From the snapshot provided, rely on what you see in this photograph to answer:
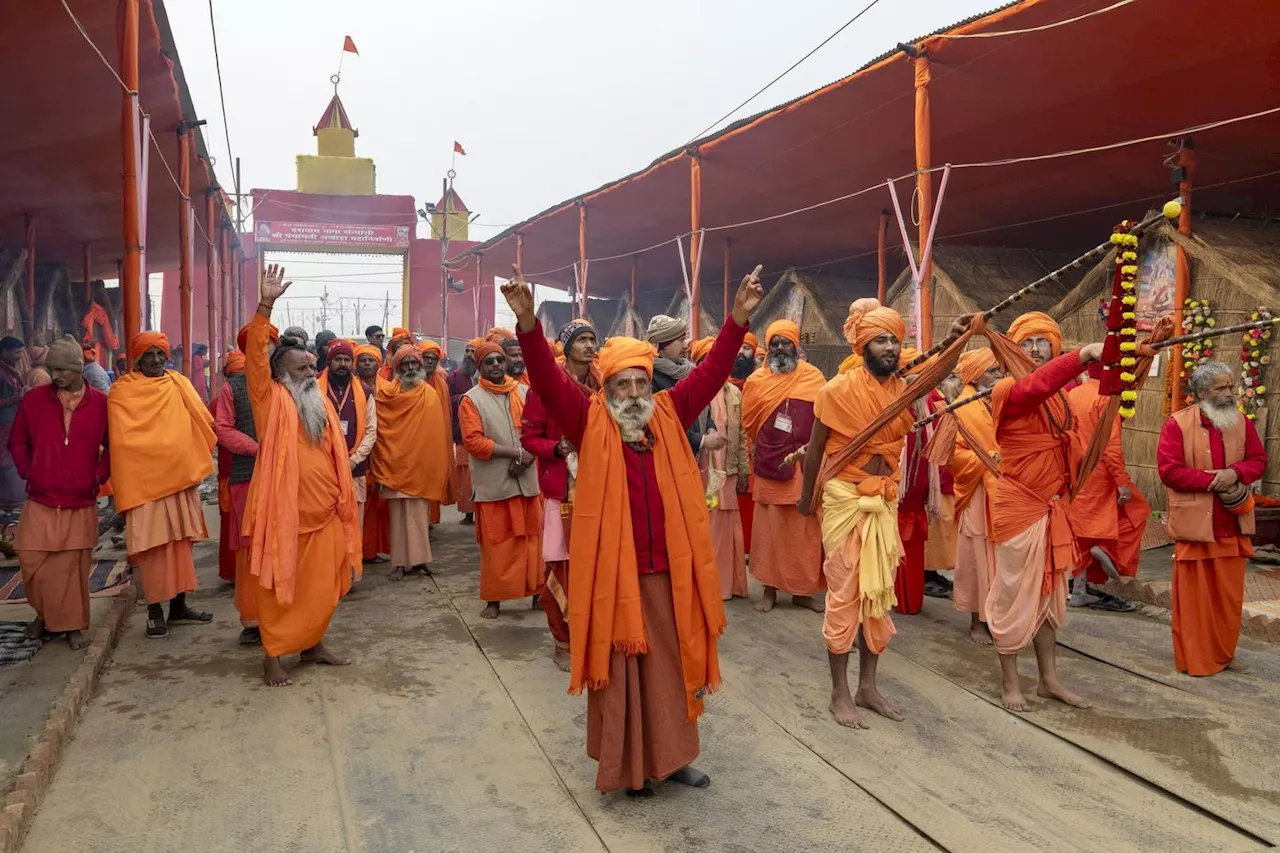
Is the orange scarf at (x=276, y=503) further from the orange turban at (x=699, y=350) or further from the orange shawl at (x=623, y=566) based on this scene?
the orange turban at (x=699, y=350)

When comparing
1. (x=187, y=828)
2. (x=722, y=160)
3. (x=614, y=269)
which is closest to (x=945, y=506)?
(x=187, y=828)

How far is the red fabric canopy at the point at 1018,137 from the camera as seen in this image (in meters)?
7.94

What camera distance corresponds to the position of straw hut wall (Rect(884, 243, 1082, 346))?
11.6 m

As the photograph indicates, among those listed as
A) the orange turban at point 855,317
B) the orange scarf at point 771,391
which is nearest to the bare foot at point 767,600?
the orange scarf at point 771,391

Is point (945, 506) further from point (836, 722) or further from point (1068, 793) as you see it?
point (1068, 793)

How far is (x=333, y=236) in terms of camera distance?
106ft

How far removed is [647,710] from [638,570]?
1.72 ft

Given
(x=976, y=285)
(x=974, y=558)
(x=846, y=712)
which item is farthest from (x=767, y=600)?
(x=976, y=285)

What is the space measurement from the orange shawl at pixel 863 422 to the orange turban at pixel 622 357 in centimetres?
120

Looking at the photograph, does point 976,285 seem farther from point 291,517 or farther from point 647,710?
point 647,710

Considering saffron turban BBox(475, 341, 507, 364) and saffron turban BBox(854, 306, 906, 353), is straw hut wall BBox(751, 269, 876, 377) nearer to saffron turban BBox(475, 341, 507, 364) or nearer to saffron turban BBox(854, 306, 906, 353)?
saffron turban BBox(475, 341, 507, 364)

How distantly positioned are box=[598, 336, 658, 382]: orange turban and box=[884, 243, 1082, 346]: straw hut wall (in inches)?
331

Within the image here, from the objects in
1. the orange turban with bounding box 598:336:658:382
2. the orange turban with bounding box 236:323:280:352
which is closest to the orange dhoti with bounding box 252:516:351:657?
the orange turban with bounding box 236:323:280:352

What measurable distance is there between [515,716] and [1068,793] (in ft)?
7.89
